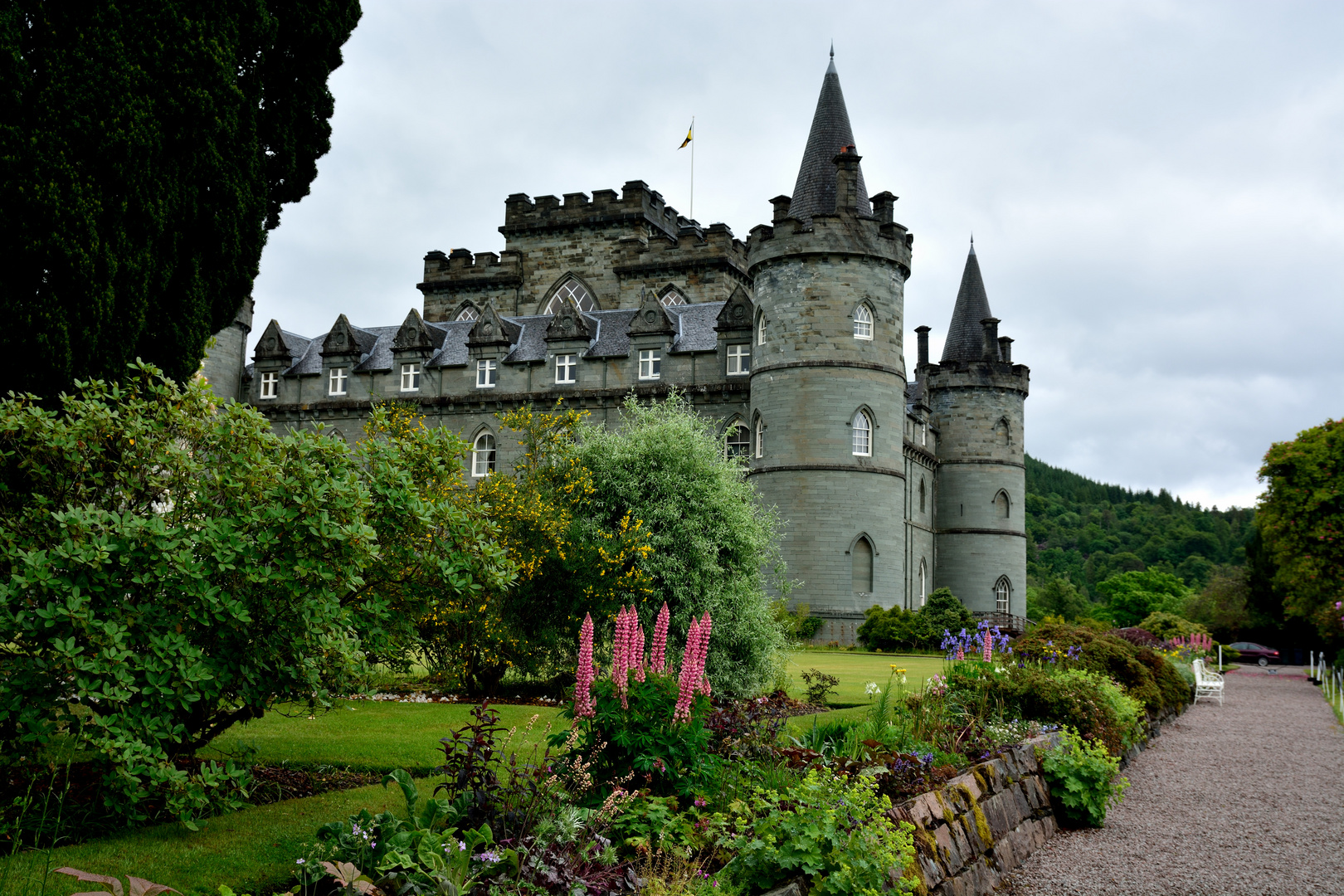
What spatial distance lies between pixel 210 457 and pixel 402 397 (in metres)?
35.2

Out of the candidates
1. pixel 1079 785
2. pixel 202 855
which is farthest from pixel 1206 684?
pixel 202 855

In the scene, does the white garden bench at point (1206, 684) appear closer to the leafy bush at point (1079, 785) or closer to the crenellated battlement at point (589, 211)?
the leafy bush at point (1079, 785)

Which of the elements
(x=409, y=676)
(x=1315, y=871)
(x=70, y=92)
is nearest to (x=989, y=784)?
(x=1315, y=871)

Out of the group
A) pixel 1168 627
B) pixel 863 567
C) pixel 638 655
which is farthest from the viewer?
pixel 1168 627

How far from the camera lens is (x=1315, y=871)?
27.2 ft

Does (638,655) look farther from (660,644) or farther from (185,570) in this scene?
(185,570)

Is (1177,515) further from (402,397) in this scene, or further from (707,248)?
(402,397)

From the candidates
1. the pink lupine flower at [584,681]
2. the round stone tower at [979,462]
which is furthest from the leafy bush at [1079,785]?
the round stone tower at [979,462]

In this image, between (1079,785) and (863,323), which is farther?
(863,323)

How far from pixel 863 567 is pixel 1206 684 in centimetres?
1278

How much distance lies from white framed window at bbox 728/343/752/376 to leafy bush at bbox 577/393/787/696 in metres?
20.1

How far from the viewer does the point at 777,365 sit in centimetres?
3484

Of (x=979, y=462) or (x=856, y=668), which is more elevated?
(x=979, y=462)

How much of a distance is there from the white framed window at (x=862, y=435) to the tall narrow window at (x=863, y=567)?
2.94 metres
